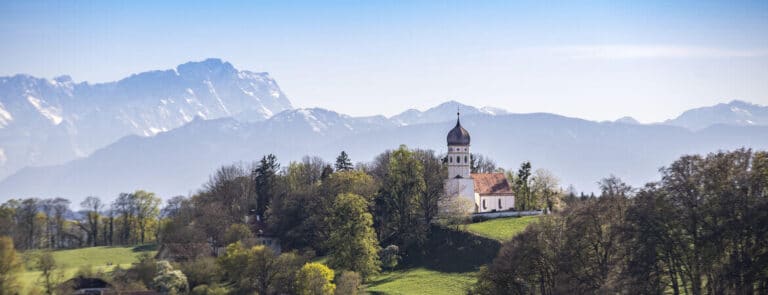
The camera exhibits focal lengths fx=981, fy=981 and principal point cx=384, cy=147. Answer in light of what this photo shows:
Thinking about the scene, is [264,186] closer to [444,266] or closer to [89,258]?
[89,258]

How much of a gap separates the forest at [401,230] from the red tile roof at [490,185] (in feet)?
→ 12.4

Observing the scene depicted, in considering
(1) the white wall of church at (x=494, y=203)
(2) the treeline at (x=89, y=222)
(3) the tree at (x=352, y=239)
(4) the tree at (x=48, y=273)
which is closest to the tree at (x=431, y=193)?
(1) the white wall of church at (x=494, y=203)

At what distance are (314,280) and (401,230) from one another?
64.9 feet

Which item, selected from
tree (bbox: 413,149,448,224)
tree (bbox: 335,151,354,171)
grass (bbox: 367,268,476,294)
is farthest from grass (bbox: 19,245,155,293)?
tree (bbox: 413,149,448,224)

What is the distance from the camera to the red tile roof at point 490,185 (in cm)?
10469

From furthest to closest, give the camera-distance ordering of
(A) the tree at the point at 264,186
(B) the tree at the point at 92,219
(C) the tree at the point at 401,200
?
1. (B) the tree at the point at 92,219
2. (A) the tree at the point at 264,186
3. (C) the tree at the point at 401,200

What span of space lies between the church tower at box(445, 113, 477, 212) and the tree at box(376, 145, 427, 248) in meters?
6.15

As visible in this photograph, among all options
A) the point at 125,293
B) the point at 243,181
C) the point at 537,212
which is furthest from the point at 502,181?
the point at 125,293

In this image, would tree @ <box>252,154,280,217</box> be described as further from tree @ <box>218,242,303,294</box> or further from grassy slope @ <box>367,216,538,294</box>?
tree @ <box>218,242,303,294</box>

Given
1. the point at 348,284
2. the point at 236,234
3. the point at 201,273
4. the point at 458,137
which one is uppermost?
the point at 458,137

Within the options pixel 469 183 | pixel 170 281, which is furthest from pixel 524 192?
pixel 170 281

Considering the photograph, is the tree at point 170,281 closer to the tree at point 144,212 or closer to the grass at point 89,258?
the grass at point 89,258

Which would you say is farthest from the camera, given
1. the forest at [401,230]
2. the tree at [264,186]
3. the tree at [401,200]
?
the tree at [264,186]

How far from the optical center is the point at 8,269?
72.5 meters
